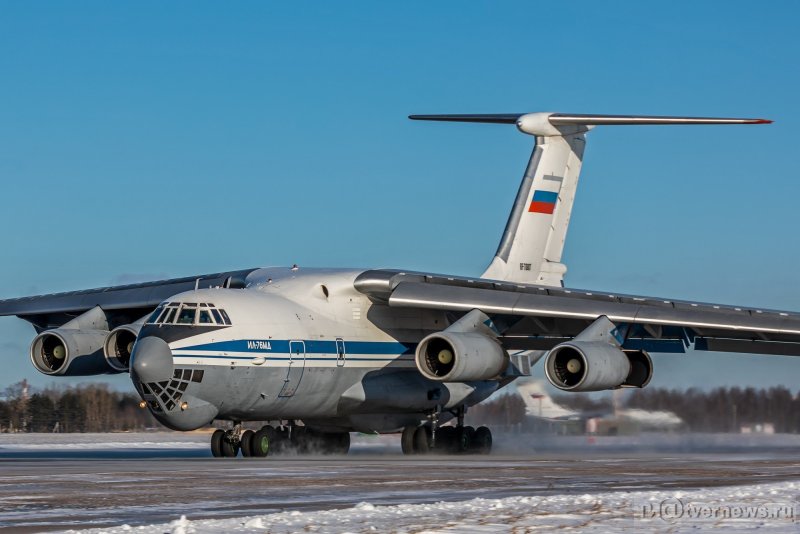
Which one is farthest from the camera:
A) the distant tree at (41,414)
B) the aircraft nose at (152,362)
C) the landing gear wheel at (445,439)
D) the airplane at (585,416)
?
the distant tree at (41,414)

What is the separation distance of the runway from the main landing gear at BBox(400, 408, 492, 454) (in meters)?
5.18

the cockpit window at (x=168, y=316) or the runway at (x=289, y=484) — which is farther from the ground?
the cockpit window at (x=168, y=316)

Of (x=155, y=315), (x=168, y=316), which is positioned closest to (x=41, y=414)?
(x=155, y=315)

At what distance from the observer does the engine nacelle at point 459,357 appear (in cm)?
1675

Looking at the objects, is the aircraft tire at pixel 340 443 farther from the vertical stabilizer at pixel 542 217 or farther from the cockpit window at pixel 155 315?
the cockpit window at pixel 155 315

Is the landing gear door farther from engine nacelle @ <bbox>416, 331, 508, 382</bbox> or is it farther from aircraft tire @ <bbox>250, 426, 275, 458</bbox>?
engine nacelle @ <bbox>416, 331, 508, 382</bbox>

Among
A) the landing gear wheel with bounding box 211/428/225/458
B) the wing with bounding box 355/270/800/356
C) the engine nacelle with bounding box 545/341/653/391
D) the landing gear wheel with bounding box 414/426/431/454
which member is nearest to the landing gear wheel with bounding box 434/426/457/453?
the landing gear wheel with bounding box 414/426/431/454

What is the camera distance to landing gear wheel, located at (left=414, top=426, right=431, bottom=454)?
19156 millimetres

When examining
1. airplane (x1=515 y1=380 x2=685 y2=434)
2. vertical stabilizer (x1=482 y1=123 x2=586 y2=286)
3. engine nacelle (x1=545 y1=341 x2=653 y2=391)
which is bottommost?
airplane (x1=515 y1=380 x2=685 y2=434)

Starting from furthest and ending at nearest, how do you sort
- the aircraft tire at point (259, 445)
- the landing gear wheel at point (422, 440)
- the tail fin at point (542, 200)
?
the tail fin at point (542, 200)
the landing gear wheel at point (422, 440)
the aircraft tire at point (259, 445)

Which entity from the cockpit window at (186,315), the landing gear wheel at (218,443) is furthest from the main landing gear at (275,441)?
the cockpit window at (186,315)

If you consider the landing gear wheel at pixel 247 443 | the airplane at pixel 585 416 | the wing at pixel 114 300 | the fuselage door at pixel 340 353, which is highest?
the wing at pixel 114 300

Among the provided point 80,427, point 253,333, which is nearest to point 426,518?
point 253,333

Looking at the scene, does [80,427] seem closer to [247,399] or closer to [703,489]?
[247,399]
